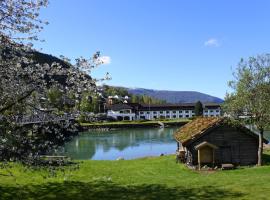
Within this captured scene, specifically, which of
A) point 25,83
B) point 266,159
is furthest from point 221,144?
point 25,83

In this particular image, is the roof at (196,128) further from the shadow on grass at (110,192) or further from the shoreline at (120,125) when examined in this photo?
the shoreline at (120,125)

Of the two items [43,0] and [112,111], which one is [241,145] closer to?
[43,0]

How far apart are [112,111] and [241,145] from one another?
146164 millimetres

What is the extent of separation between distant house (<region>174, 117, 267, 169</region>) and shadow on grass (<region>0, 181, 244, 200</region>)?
14189 millimetres

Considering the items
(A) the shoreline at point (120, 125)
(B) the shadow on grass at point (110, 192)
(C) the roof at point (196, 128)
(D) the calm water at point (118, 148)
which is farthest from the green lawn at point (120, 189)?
(A) the shoreline at point (120, 125)

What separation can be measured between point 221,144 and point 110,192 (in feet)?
59.6

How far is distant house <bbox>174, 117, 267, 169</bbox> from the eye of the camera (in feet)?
116

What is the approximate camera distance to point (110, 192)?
20.2 meters

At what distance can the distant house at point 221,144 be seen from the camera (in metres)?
35.4

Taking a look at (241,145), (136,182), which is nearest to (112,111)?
(241,145)

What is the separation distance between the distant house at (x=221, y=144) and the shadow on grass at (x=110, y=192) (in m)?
14.2

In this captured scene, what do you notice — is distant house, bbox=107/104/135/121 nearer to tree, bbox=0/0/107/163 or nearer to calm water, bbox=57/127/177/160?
calm water, bbox=57/127/177/160

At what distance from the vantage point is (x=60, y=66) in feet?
51.7

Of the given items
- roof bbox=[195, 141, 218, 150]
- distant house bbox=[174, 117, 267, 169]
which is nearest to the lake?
distant house bbox=[174, 117, 267, 169]
